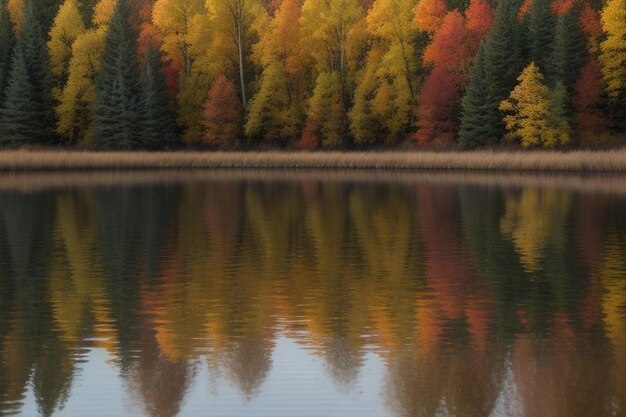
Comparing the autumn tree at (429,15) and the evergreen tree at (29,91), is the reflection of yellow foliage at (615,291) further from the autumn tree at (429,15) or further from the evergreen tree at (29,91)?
the evergreen tree at (29,91)

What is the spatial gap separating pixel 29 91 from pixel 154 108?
9.33 meters

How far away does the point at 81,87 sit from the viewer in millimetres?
79625

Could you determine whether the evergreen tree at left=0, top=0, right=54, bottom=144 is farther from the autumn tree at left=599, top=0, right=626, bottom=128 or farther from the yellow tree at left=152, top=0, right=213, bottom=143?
the autumn tree at left=599, top=0, right=626, bottom=128

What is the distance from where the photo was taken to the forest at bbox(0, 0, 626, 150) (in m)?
68.2

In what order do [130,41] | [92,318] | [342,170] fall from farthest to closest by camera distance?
[130,41], [342,170], [92,318]

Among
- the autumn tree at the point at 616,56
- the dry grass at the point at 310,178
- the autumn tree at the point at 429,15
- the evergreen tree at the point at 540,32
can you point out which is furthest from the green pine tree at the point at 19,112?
the autumn tree at the point at 616,56

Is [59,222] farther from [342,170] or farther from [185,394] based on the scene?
[342,170]

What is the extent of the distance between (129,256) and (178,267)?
253cm

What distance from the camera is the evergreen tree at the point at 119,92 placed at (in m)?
74.5

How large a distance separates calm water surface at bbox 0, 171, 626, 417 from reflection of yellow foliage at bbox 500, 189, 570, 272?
0.15 metres

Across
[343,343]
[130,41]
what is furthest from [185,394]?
[130,41]

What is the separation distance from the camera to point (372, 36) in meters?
78.2

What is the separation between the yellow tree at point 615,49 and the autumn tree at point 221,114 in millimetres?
25028

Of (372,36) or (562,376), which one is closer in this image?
(562,376)
